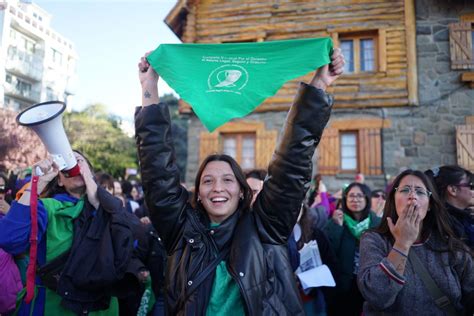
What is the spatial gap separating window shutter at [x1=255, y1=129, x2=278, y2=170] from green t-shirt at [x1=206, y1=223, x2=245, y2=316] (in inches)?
356

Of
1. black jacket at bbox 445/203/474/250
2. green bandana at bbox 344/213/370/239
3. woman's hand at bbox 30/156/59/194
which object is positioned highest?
woman's hand at bbox 30/156/59/194

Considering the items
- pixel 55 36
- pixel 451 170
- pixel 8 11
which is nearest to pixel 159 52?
pixel 451 170

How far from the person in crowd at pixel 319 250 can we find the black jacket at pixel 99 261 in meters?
1.49

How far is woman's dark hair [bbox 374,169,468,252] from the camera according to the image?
7.84 feet

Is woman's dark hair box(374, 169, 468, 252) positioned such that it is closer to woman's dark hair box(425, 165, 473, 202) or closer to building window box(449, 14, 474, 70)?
woman's dark hair box(425, 165, 473, 202)

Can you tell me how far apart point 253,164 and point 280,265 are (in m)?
9.27

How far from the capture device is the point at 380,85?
34.0ft

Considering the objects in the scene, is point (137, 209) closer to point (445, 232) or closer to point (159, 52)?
point (159, 52)

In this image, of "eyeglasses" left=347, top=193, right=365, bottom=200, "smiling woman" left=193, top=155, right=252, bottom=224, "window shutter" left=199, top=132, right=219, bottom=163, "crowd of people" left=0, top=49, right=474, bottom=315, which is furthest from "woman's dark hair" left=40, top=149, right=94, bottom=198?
"window shutter" left=199, top=132, right=219, bottom=163

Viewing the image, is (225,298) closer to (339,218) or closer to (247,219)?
(247,219)

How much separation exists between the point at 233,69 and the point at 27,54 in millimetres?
4889

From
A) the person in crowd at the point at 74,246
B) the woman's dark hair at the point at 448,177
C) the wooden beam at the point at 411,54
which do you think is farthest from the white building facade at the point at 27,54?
the wooden beam at the point at 411,54

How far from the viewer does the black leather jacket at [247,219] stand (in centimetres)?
179

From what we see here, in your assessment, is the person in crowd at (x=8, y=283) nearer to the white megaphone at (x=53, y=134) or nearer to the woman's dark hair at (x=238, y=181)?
the white megaphone at (x=53, y=134)
